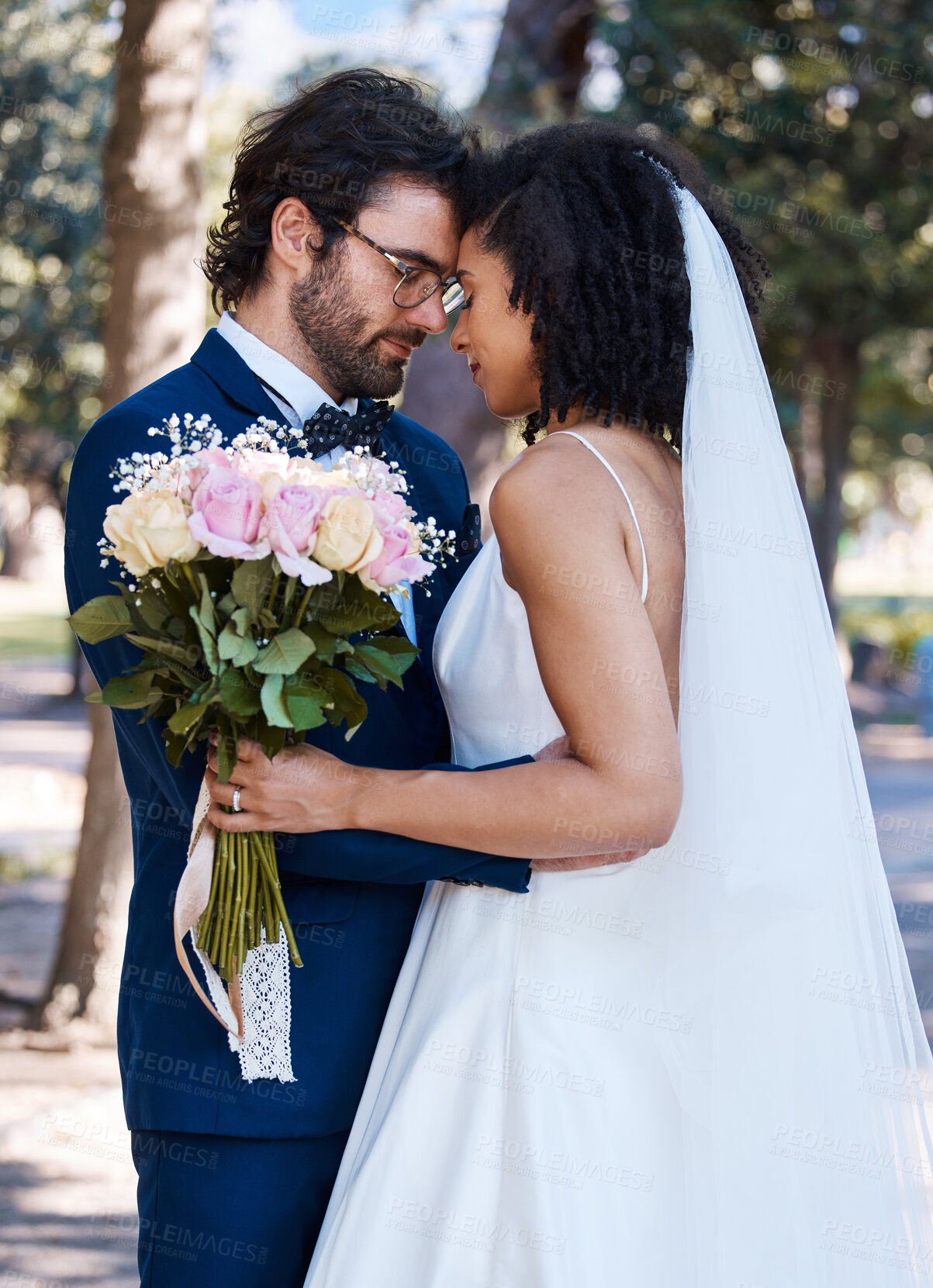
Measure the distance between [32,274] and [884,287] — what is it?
1002cm

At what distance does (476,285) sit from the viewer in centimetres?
232

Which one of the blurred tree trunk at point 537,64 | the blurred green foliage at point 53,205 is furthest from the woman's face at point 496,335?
the blurred green foliage at point 53,205

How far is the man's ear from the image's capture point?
9.03 ft

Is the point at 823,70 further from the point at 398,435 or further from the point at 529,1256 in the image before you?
the point at 529,1256

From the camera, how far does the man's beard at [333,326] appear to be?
272 cm

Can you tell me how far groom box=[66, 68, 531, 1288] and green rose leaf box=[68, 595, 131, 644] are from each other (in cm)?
26

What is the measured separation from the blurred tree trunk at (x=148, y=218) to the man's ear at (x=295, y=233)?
9.28 ft

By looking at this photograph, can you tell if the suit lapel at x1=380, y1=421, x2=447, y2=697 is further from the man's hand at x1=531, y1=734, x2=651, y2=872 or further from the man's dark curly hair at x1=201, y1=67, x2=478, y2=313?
the man's dark curly hair at x1=201, y1=67, x2=478, y2=313

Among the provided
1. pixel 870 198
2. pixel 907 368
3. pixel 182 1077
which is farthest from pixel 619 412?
pixel 907 368

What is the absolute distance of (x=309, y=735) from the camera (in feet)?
7.49

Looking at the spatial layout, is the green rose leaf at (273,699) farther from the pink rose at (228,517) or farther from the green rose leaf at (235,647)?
the pink rose at (228,517)

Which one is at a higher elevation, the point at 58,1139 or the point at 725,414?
the point at 725,414

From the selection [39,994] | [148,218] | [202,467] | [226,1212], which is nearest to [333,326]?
[202,467]

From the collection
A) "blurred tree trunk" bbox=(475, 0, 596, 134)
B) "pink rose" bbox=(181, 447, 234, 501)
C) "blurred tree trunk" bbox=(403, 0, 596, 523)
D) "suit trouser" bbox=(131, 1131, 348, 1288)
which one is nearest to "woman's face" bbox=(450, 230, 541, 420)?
"pink rose" bbox=(181, 447, 234, 501)
